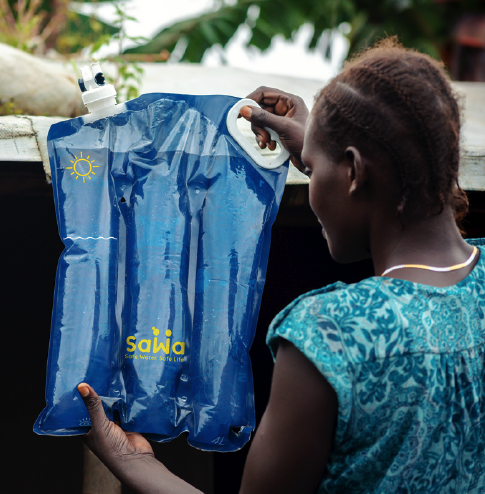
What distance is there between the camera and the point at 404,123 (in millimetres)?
800

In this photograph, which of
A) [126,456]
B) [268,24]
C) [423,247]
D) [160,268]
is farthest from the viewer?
[268,24]

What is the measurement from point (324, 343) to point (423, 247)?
0.80 feet

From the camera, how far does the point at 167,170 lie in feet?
4.07

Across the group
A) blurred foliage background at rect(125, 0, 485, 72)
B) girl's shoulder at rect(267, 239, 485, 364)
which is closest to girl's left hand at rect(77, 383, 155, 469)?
girl's shoulder at rect(267, 239, 485, 364)

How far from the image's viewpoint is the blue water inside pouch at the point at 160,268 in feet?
3.78

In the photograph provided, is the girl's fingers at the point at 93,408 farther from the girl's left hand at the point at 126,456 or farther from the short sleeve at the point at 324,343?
the short sleeve at the point at 324,343

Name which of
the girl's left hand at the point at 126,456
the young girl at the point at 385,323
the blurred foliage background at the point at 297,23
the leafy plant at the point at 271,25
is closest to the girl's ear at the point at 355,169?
the young girl at the point at 385,323

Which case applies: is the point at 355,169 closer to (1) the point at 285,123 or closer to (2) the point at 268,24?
(1) the point at 285,123

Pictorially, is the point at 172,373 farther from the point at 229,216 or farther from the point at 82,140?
the point at 82,140

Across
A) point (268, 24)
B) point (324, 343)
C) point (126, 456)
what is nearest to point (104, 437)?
point (126, 456)

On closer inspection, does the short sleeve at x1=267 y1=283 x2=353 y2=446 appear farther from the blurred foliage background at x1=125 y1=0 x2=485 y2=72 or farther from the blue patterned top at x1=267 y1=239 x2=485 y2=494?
the blurred foliage background at x1=125 y1=0 x2=485 y2=72

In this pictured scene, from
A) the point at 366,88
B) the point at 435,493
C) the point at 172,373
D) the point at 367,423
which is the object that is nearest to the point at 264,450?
the point at 367,423

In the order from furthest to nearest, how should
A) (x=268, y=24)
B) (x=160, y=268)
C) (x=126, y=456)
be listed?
(x=268, y=24)
(x=160, y=268)
(x=126, y=456)

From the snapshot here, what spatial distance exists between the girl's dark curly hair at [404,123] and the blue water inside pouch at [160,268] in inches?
17.1
